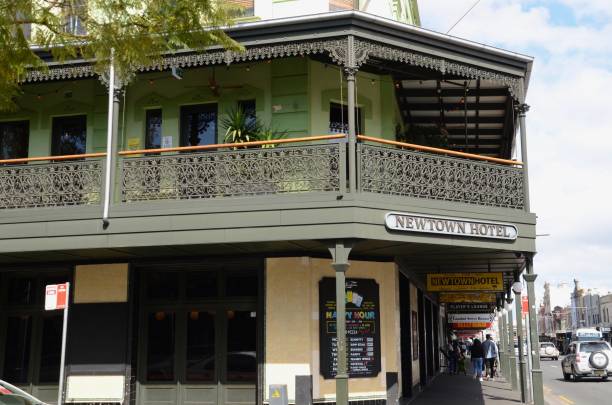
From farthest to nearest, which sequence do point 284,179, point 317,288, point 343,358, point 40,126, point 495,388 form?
point 495,388, point 40,126, point 317,288, point 284,179, point 343,358

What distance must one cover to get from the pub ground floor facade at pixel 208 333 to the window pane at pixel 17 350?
3cm

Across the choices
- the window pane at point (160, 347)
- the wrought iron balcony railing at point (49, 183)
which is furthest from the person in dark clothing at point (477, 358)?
the wrought iron balcony railing at point (49, 183)

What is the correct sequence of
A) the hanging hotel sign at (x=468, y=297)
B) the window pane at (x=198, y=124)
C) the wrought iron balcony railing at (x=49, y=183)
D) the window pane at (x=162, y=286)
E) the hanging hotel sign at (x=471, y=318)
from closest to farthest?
the wrought iron balcony railing at (x=49, y=183) → the window pane at (x=162, y=286) → the window pane at (x=198, y=124) → the hanging hotel sign at (x=468, y=297) → the hanging hotel sign at (x=471, y=318)

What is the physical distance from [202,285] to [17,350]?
4.41 meters

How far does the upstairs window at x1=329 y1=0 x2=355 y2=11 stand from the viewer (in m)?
14.8

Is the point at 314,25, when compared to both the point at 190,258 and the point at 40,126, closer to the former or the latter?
the point at 190,258

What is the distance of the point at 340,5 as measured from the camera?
49.1 ft

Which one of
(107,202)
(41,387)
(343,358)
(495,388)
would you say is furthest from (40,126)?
(495,388)

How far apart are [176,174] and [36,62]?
315 centimetres

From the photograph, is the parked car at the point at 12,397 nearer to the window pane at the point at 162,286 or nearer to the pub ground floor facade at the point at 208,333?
the pub ground floor facade at the point at 208,333

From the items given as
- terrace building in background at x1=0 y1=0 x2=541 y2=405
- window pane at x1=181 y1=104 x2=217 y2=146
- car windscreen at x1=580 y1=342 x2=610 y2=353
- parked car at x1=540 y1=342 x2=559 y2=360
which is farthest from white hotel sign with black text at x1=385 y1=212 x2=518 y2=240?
parked car at x1=540 y1=342 x2=559 y2=360

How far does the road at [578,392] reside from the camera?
1972 centimetres

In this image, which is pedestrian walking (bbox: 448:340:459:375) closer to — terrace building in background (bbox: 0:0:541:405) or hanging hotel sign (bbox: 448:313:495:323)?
hanging hotel sign (bbox: 448:313:495:323)

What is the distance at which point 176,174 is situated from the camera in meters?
12.3
